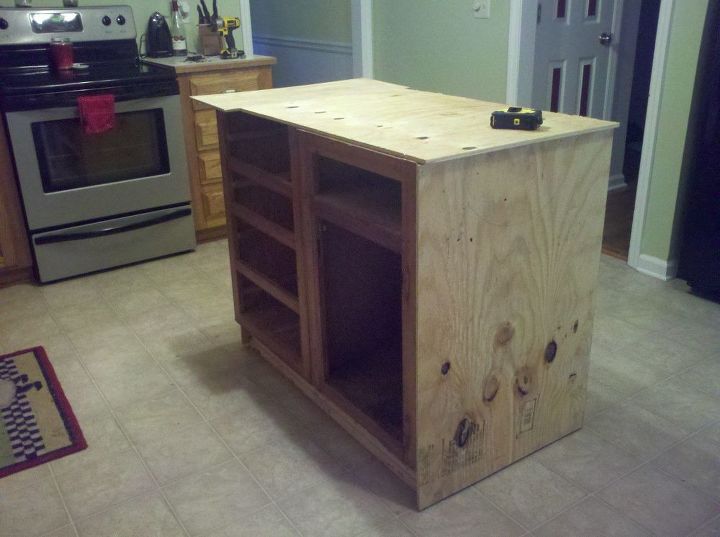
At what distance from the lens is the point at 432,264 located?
1.49 meters

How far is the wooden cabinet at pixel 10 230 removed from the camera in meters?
2.89

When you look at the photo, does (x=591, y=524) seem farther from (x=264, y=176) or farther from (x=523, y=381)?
(x=264, y=176)

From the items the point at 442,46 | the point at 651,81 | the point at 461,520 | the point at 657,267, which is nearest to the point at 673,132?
the point at 651,81

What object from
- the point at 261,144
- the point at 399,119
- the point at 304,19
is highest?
the point at 304,19

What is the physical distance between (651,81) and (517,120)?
5.05 ft

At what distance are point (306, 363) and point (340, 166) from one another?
23.3 inches

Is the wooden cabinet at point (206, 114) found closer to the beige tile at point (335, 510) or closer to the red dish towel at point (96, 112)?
the red dish towel at point (96, 112)

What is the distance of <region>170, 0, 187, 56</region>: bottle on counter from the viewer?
11.6 feet

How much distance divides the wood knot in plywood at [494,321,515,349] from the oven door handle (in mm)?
2026

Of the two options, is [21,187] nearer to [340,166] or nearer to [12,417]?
[12,417]

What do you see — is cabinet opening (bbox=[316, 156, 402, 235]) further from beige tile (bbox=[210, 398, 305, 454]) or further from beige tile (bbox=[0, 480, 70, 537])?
beige tile (bbox=[0, 480, 70, 537])

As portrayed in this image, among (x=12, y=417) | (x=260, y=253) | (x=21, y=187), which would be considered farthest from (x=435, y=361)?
(x=21, y=187)

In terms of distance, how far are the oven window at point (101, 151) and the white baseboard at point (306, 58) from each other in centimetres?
170

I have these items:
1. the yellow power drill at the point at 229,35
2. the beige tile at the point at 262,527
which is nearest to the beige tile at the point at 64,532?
the beige tile at the point at 262,527
